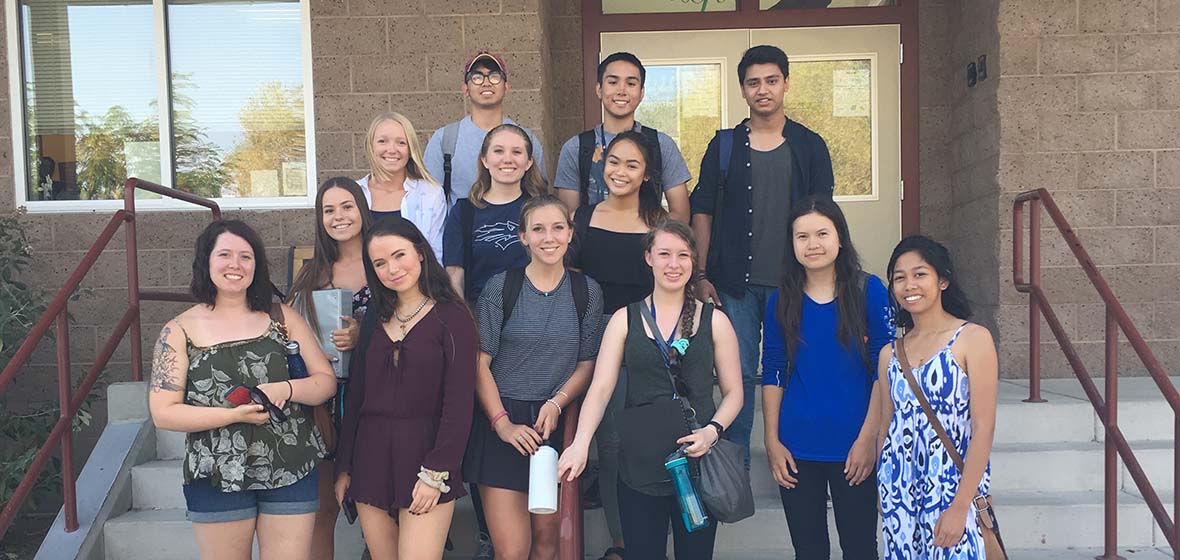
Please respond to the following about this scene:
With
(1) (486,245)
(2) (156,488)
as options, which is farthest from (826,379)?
(2) (156,488)

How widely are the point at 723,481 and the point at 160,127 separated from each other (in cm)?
494

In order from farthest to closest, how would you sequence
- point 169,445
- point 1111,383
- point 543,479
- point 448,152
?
point 169,445 < point 448,152 < point 1111,383 < point 543,479

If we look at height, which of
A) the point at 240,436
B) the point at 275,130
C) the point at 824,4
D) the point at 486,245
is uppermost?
the point at 824,4

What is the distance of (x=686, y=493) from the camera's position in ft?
8.97

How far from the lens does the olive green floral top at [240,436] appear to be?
2.75 meters

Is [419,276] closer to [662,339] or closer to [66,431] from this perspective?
[662,339]

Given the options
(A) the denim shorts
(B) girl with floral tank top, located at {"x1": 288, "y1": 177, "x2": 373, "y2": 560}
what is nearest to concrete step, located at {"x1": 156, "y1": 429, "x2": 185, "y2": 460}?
(B) girl with floral tank top, located at {"x1": 288, "y1": 177, "x2": 373, "y2": 560}

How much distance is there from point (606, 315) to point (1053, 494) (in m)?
2.48

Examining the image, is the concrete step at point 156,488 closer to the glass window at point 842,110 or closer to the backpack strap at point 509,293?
the backpack strap at point 509,293

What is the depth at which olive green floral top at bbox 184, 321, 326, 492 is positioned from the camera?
275cm

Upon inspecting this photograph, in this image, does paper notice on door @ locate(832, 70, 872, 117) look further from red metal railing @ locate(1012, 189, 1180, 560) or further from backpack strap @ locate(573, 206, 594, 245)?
backpack strap @ locate(573, 206, 594, 245)

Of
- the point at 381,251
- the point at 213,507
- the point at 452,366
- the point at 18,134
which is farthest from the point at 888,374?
the point at 18,134

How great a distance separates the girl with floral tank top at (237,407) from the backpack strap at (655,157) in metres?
1.48

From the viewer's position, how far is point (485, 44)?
5.62 m
